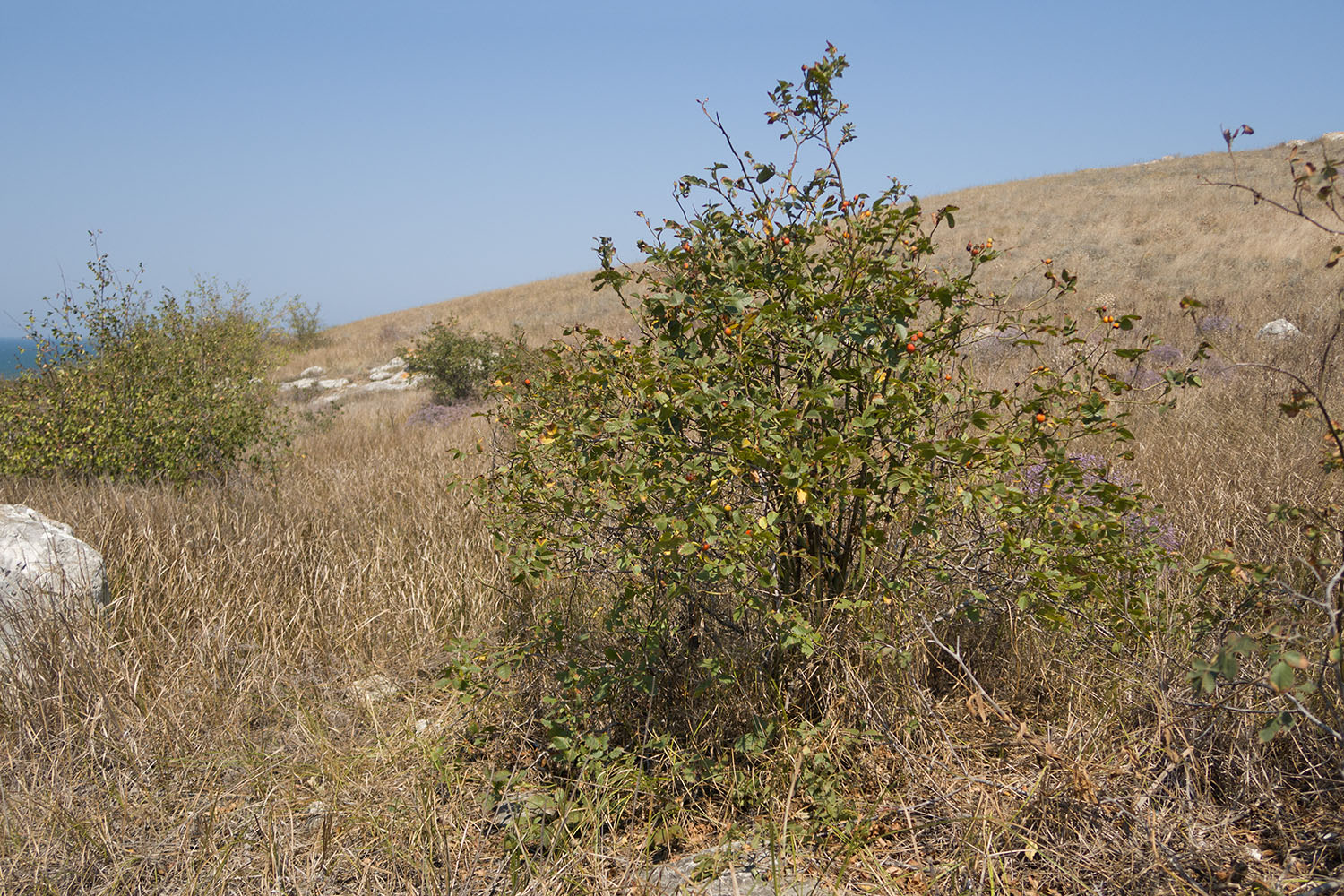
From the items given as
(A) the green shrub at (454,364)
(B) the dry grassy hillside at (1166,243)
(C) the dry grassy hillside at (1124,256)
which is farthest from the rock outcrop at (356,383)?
(B) the dry grassy hillside at (1166,243)

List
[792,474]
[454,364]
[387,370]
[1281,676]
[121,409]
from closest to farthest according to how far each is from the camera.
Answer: [1281,676] < [792,474] < [121,409] < [454,364] < [387,370]

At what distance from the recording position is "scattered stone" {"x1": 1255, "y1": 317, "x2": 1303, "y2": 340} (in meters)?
9.50

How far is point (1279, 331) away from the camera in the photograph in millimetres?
9672

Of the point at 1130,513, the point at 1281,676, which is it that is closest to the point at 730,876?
the point at 1281,676

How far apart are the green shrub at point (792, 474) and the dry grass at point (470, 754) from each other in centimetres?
27

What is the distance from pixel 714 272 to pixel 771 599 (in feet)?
3.76

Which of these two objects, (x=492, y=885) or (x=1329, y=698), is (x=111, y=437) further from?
(x=1329, y=698)

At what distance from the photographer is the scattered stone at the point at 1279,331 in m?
9.50

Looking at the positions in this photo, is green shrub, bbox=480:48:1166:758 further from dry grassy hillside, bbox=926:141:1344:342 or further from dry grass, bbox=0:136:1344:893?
dry grassy hillside, bbox=926:141:1344:342

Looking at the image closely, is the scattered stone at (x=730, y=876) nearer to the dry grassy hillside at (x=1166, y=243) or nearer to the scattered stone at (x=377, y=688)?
the scattered stone at (x=377, y=688)

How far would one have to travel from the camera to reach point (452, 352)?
13.1 meters

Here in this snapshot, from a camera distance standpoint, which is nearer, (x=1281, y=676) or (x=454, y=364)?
(x=1281, y=676)

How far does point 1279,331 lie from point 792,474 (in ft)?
34.5

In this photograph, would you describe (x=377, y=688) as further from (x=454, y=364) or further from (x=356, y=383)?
(x=356, y=383)
